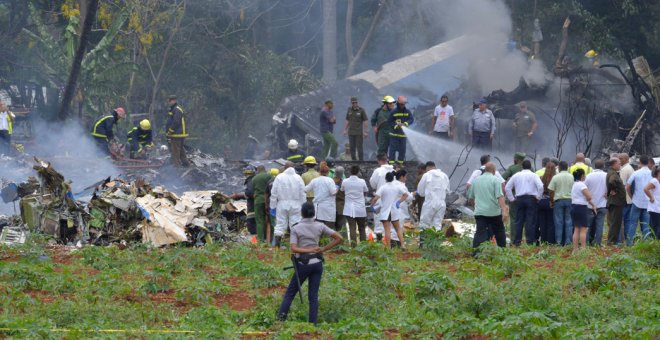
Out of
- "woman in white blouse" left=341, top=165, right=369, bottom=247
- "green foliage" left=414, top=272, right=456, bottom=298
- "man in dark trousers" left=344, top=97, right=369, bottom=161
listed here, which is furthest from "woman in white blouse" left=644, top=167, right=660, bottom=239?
"man in dark trousers" left=344, top=97, right=369, bottom=161

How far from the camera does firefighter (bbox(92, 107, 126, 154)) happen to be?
25109 mm

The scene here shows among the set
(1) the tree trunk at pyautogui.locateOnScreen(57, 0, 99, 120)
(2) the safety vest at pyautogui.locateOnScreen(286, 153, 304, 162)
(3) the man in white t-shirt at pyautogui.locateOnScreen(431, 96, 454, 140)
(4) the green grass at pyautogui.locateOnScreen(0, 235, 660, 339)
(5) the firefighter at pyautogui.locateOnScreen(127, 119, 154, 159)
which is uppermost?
(1) the tree trunk at pyautogui.locateOnScreen(57, 0, 99, 120)

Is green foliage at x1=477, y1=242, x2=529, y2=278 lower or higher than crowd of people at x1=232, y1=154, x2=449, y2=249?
lower

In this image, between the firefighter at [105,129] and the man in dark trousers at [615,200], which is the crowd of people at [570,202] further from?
the firefighter at [105,129]

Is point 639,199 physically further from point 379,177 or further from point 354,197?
point 354,197

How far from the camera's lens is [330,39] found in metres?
39.0

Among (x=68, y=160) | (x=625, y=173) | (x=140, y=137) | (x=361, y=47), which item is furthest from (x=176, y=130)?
(x=361, y=47)

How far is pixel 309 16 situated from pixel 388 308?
2870 centimetres

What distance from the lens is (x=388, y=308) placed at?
12.8 m

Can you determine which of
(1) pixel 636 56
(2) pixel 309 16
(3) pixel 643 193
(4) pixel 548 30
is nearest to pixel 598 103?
(1) pixel 636 56

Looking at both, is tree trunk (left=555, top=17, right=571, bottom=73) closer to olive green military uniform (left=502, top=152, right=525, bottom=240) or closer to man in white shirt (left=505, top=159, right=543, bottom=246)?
olive green military uniform (left=502, top=152, right=525, bottom=240)

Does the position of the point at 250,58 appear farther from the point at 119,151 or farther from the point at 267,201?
the point at 267,201

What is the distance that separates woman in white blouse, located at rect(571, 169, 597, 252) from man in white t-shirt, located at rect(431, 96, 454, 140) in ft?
27.8

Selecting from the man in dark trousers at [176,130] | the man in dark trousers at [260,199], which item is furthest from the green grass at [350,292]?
the man in dark trousers at [176,130]
